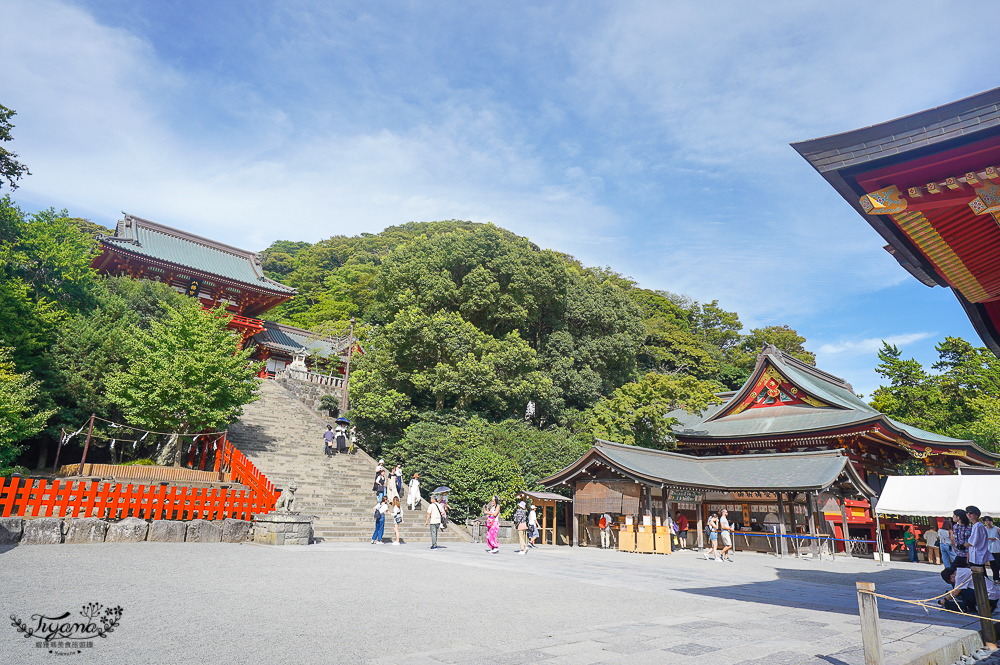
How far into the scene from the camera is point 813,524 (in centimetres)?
1789

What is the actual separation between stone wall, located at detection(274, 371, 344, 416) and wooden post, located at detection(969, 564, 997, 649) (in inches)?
1160

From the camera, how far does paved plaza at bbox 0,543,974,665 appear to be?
4496 millimetres

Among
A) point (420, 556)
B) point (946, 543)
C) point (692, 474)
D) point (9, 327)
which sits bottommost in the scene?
point (420, 556)

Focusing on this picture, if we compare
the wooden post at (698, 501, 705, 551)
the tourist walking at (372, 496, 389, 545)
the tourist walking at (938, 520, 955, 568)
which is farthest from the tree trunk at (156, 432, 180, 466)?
the tourist walking at (938, 520, 955, 568)

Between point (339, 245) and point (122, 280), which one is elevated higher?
point (339, 245)

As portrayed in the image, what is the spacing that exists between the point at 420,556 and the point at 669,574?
5372 millimetres

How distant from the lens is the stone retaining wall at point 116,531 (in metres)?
10.9

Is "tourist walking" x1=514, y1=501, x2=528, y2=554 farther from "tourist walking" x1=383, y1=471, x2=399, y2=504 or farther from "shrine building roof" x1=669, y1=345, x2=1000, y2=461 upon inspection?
"shrine building roof" x1=669, y1=345, x2=1000, y2=461

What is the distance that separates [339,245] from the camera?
223ft

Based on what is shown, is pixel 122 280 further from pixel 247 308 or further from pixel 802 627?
pixel 802 627

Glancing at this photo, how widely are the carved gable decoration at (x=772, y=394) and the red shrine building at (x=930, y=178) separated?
1838cm

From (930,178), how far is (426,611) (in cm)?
707

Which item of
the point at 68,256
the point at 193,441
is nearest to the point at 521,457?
the point at 193,441
